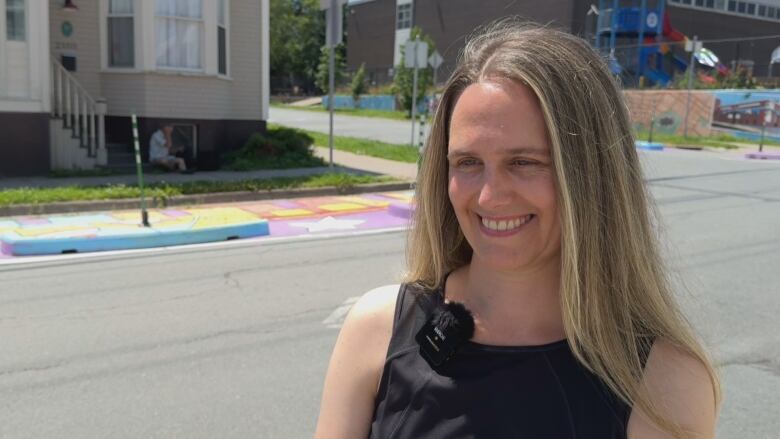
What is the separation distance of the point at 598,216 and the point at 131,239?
7.85 metres

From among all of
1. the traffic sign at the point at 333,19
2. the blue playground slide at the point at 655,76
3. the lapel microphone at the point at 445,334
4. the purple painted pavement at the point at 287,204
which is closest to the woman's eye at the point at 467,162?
the lapel microphone at the point at 445,334

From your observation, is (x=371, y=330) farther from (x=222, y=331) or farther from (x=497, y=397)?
(x=222, y=331)

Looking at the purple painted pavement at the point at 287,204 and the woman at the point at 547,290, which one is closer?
the woman at the point at 547,290

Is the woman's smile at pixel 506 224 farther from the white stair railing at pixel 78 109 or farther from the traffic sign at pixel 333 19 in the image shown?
the white stair railing at pixel 78 109

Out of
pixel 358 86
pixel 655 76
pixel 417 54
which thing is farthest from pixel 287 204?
pixel 358 86

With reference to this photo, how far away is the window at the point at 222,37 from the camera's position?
52.8 feet

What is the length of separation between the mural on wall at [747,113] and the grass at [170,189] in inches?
909

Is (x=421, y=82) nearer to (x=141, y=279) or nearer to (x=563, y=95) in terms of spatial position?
(x=141, y=279)

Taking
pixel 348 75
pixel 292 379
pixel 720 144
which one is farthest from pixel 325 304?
pixel 348 75

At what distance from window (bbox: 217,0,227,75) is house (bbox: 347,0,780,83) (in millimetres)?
22422

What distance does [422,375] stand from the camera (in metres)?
1.56

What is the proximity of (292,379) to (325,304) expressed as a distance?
1.70m

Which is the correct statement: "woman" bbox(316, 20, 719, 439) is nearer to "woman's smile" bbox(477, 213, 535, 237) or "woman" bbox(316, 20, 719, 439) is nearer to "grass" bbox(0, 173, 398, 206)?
"woman's smile" bbox(477, 213, 535, 237)

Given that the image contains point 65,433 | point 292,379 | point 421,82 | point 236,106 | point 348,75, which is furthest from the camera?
point 348,75
